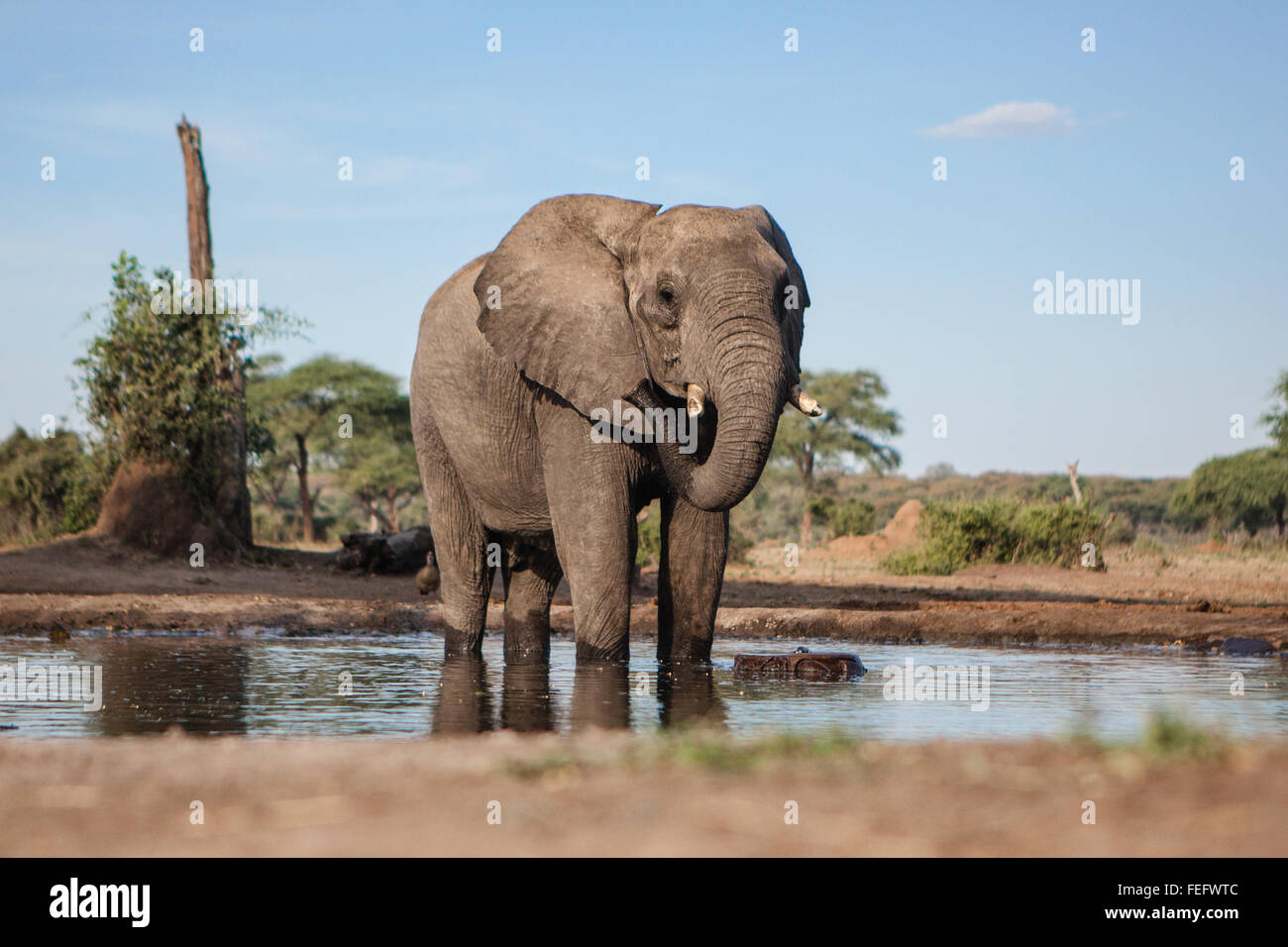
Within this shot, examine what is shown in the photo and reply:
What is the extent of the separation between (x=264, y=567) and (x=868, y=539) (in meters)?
18.8

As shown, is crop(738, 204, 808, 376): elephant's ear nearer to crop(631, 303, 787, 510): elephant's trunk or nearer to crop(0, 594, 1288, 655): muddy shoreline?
crop(631, 303, 787, 510): elephant's trunk

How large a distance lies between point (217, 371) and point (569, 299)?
16487mm

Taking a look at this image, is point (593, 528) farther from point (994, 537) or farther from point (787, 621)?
point (994, 537)

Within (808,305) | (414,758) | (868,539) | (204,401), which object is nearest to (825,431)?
(868,539)

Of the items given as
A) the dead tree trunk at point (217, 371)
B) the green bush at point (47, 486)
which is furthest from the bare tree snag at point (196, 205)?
the green bush at point (47, 486)

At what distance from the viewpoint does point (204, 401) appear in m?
23.5

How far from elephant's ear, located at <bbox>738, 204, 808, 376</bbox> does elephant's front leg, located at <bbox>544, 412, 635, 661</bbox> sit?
1.22 metres

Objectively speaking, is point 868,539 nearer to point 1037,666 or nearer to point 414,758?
point 1037,666

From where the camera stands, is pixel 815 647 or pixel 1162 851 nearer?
pixel 1162 851

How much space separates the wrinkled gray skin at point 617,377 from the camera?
830 cm

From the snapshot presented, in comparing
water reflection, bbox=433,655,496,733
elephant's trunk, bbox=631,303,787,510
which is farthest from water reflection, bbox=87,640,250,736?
elephant's trunk, bbox=631,303,787,510

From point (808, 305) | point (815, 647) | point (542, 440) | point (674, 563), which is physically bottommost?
point (815, 647)

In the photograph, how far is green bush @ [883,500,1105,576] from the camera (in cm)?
2559

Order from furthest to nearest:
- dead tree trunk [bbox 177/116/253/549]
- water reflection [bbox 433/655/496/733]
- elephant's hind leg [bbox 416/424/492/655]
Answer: dead tree trunk [bbox 177/116/253/549] → elephant's hind leg [bbox 416/424/492/655] → water reflection [bbox 433/655/496/733]
